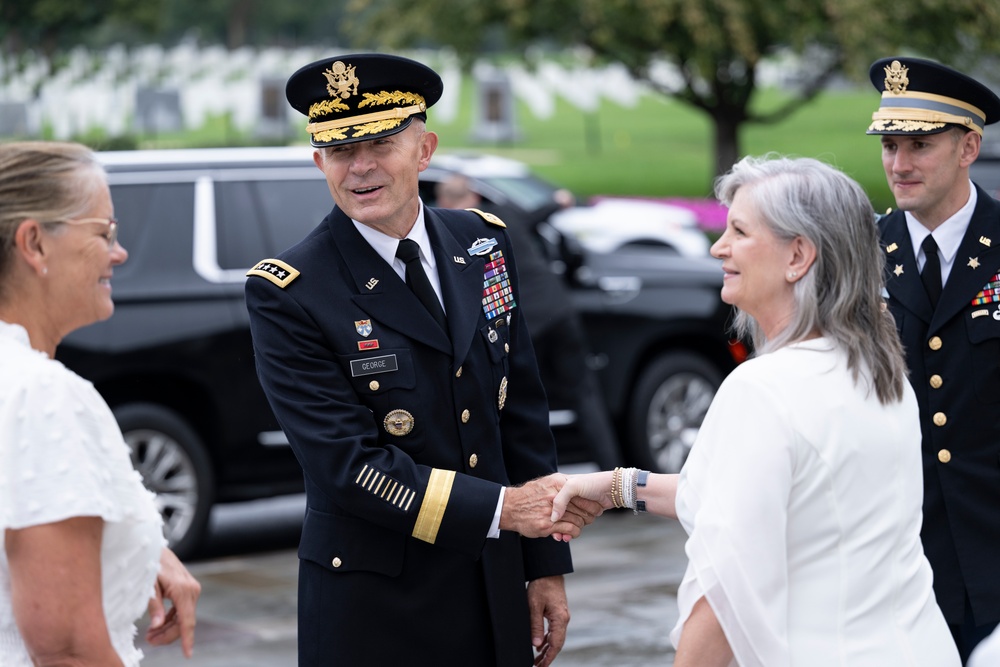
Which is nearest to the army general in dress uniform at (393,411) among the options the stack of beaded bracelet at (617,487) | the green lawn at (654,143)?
the stack of beaded bracelet at (617,487)

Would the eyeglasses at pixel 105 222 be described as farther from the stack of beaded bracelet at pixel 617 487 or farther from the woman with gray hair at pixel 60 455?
the stack of beaded bracelet at pixel 617 487

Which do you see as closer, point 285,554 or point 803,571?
point 803,571

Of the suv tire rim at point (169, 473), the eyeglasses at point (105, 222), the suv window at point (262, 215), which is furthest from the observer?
the suv window at point (262, 215)

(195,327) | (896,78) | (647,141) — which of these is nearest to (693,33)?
(195,327)

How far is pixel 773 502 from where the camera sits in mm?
2689

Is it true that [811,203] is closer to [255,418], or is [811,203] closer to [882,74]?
[882,74]

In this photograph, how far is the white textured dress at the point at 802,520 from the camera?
2.70 m

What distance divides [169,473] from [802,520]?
5.65 meters

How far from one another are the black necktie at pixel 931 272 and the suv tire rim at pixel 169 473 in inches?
186

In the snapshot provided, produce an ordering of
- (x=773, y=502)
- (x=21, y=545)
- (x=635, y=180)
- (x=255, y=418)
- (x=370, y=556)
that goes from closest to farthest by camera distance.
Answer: (x=21, y=545), (x=773, y=502), (x=370, y=556), (x=255, y=418), (x=635, y=180)

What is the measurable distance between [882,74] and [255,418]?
439 cm

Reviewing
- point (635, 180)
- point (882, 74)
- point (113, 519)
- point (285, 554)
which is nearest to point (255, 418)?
point (285, 554)

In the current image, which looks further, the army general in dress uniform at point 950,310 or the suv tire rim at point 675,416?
the suv tire rim at point 675,416

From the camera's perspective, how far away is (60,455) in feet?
8.10
